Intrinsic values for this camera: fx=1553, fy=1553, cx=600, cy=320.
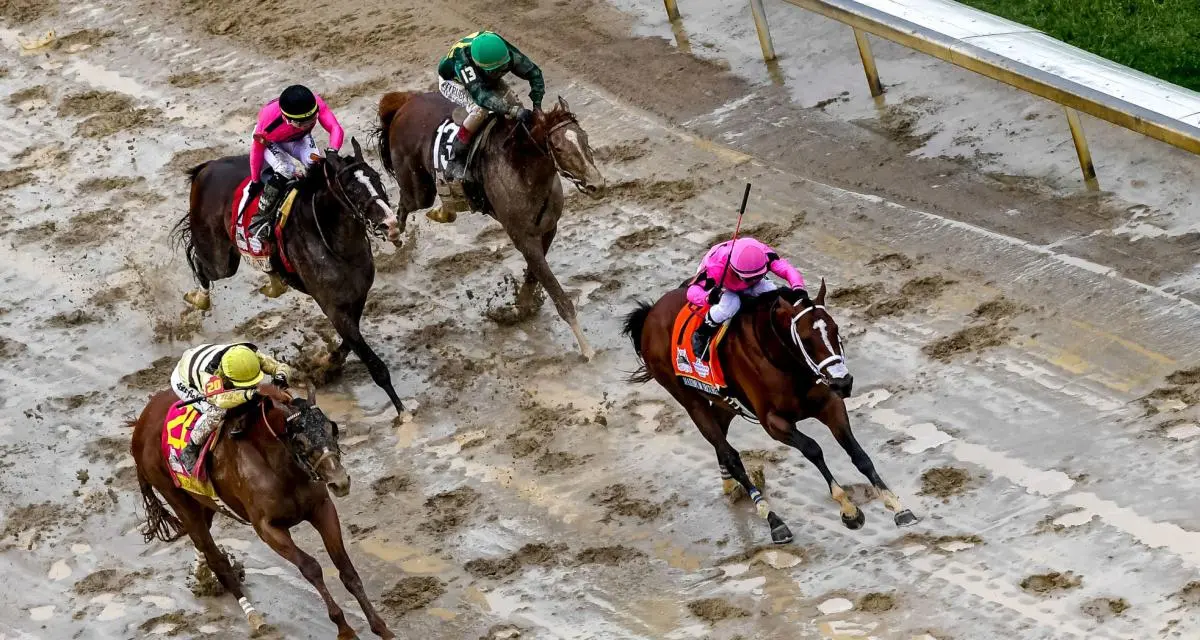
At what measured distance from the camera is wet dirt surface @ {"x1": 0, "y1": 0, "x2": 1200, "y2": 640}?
367 inches

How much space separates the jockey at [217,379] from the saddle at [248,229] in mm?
2497

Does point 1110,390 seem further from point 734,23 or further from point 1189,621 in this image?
point 734,23

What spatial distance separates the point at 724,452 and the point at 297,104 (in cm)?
402

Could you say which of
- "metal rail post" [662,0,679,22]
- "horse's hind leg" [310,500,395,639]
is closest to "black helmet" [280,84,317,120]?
"horse's hind leg" [310,500,395,639]

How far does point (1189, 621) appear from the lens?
324 inches

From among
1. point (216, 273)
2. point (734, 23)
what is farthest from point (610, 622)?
point (734, 23)

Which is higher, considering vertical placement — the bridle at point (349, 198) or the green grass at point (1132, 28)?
the bridle at point (349, 198)

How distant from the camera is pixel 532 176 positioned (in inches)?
468

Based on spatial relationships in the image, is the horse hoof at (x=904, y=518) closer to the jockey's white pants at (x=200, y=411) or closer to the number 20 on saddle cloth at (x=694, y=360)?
the number 20 on saddle cloth at (x=694, y=360)

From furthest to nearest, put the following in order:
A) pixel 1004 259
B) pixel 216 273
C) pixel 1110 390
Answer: pixel 216 273
pixel 1004 259
pixel 1110 390

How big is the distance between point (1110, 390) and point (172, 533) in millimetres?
6549

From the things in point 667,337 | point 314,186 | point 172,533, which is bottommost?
point 172,533

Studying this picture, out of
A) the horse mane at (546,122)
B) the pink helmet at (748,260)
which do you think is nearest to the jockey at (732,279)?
the pink helmet at (748,260)

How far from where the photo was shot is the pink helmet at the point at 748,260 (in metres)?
9.05
